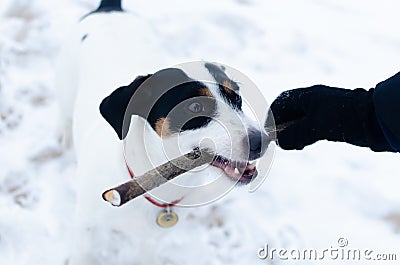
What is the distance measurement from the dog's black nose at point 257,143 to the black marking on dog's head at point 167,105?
0.58 ft

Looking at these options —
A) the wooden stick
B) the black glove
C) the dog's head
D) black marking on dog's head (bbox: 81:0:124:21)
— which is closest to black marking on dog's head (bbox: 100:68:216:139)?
the dog's head

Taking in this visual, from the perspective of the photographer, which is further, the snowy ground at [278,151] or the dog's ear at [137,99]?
the snowy ground at [278,151]

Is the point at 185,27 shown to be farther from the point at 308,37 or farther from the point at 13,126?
the point at 13,126

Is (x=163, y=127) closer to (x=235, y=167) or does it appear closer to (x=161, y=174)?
(x=161, y=174)

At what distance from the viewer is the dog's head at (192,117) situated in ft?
6.87

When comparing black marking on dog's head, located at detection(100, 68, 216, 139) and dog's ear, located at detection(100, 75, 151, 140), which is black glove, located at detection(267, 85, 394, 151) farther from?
dog's ear, located at detection(100, 75, 151, 140)

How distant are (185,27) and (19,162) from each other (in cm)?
172

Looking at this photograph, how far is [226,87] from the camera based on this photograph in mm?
2184

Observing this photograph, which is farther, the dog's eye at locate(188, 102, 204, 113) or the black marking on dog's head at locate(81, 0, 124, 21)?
the black marking on dog's head at locate(81, 0, 124, 21)

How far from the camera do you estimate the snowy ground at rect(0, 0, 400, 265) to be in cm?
295

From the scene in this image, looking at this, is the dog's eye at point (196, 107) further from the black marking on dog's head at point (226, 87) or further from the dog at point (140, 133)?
the black marking on dog's head at point (226, 87)

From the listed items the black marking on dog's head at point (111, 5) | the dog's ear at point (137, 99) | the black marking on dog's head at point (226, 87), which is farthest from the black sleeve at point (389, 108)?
the black marking on dog's head at point (111, 5)

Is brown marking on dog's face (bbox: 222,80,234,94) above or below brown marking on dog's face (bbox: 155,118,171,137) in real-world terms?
above

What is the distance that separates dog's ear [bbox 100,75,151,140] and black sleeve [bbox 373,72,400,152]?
2.90 feet
